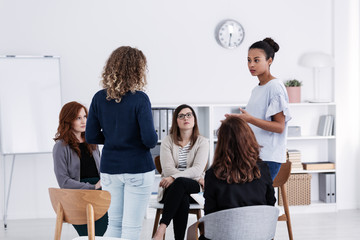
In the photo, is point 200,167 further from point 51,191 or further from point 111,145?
point 51,191

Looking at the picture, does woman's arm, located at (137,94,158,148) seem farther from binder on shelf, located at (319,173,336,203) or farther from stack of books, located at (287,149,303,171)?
binder on shelf, located at (319,173,336,203)

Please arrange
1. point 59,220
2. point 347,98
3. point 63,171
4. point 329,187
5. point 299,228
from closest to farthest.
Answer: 1. point 59,220
2. point 63,171
3. point 299,228
4. point 329,187
5. point 347,98

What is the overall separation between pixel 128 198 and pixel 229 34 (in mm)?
2980

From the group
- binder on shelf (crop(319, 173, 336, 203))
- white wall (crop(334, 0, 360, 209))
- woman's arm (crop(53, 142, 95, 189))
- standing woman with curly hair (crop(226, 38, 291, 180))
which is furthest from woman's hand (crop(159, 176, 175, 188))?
white wall (crop(334, 0, 360, 209))

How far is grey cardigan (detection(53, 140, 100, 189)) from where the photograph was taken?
A: 3104 mm

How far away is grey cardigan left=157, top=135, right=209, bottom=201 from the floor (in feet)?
2.32

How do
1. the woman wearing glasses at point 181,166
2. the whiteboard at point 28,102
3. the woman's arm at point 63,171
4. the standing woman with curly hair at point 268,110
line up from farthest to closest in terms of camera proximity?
the whiteboard at point 28,102, the woman wearing glasses at point 181,166, the woman's arm at point 63,171, the standing woman with curly hair at point 268,110

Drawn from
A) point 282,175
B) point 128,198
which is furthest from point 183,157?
point 128,198

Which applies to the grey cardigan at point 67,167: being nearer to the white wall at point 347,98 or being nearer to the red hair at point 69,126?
the red hair at point 69,126

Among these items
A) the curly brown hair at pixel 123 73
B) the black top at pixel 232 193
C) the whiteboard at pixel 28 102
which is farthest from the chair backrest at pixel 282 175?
the whiteboard at pixel 28 102

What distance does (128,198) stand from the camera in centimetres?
264

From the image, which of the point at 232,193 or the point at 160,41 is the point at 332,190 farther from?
the point at 232,193

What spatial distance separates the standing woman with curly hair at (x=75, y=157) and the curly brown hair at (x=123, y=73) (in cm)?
71

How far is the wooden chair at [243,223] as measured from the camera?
2.10m
